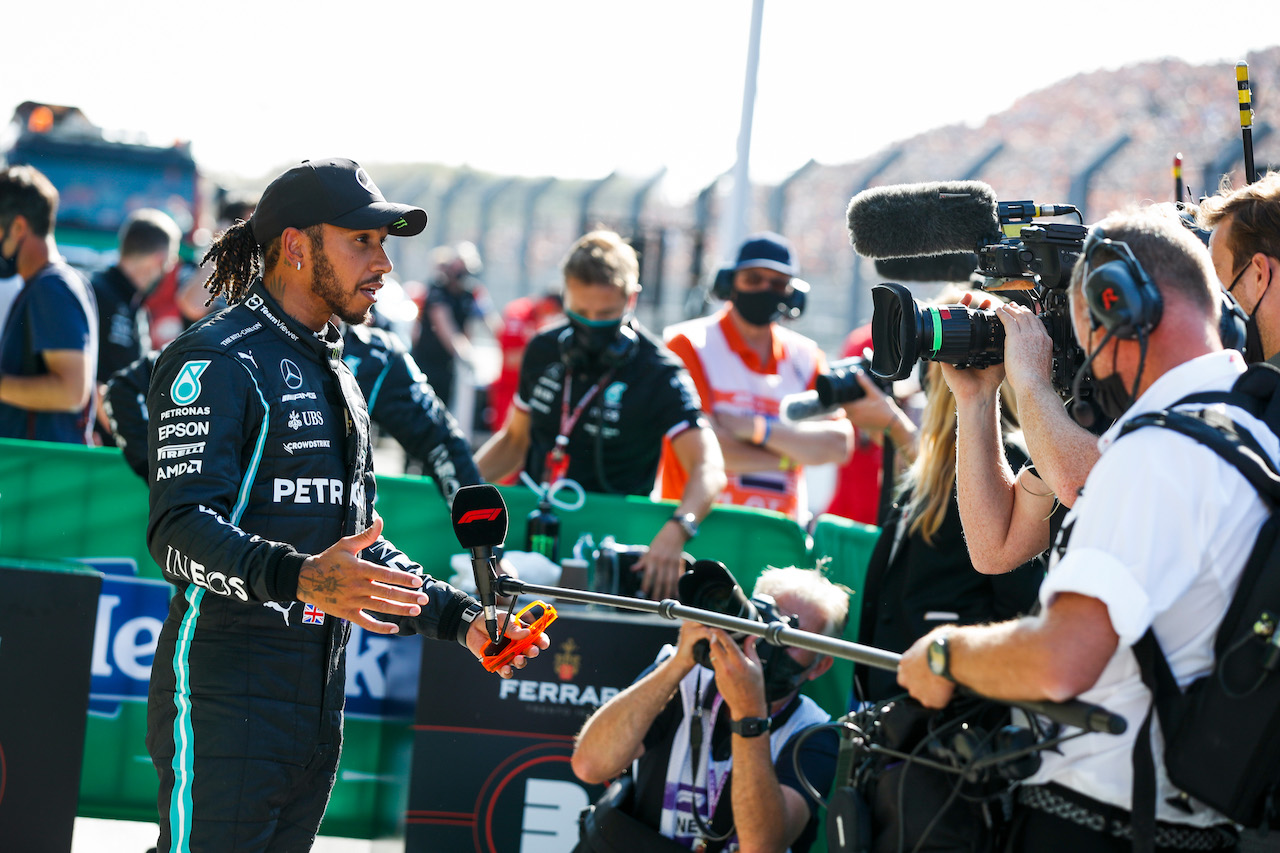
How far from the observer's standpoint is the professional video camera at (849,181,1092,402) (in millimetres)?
2738

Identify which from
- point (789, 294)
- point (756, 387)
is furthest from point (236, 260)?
point (789, 294)

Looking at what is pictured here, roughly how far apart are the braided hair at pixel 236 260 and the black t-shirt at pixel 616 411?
6.51ft

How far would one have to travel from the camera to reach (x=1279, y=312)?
2938mm

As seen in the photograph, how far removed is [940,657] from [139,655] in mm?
3649

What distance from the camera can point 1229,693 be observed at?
1994 mm

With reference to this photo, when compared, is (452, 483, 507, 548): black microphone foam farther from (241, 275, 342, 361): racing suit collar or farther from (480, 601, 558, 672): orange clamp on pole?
(241, 275, 342, 361): racing suit collar

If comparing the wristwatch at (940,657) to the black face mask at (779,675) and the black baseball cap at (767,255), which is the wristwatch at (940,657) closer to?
the black face mask at (779,675)

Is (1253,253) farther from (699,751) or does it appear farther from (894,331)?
(699,751)

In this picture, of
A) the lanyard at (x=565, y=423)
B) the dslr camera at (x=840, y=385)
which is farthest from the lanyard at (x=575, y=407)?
the dslr camera at (x=840, y=385)

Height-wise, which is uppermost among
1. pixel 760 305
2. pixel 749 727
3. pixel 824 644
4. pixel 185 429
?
pixel 760 305

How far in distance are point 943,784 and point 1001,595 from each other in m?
1.36

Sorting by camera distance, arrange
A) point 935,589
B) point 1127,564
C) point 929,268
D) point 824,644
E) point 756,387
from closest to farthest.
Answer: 1. point 1127,564
2. point 824,644
3. point 935,589
4. point 929,268
5. point 756,387

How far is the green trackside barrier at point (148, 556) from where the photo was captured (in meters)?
4.80

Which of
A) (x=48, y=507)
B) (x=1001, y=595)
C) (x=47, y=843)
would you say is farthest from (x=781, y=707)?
(x=48, y=507)
